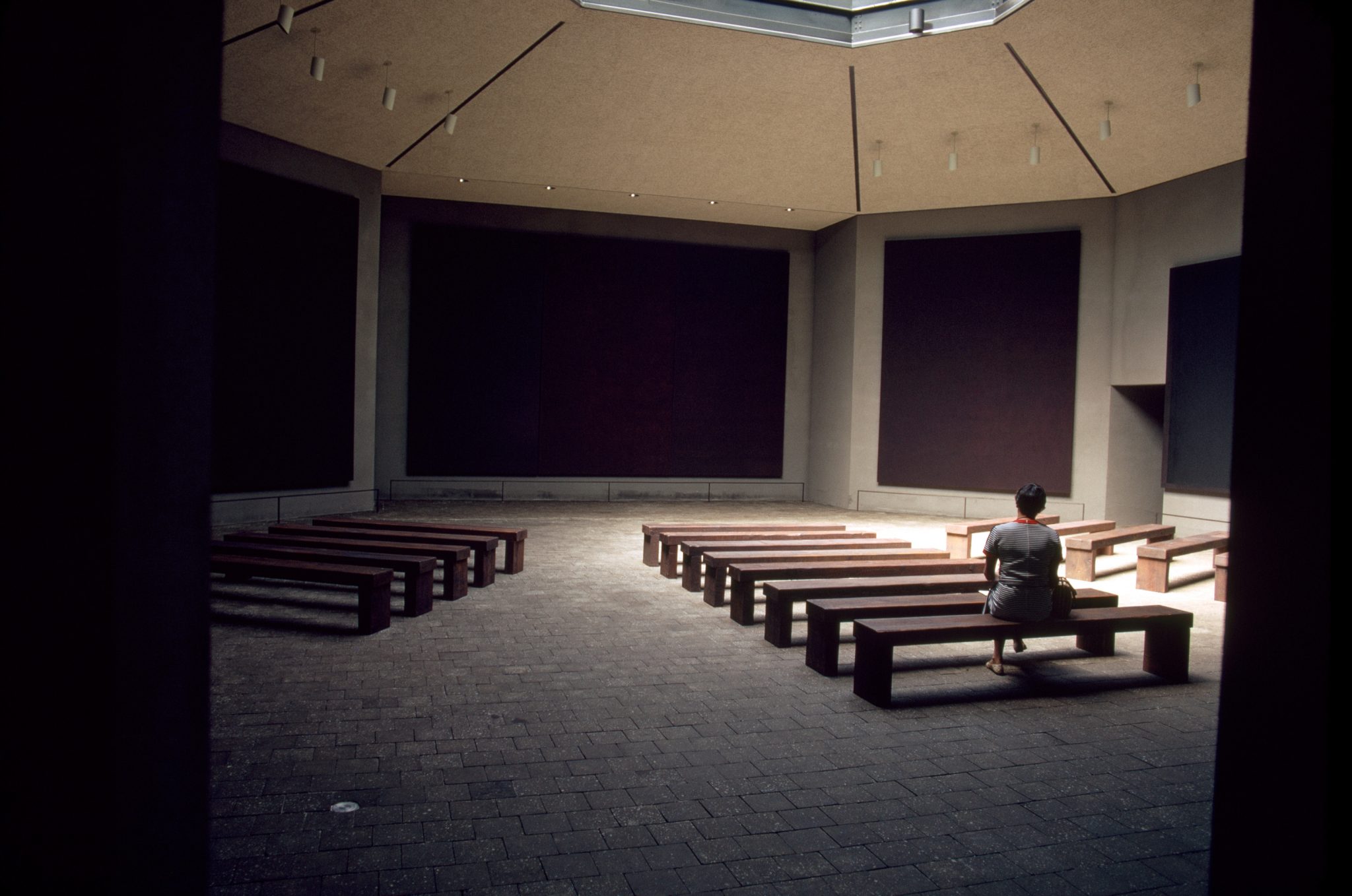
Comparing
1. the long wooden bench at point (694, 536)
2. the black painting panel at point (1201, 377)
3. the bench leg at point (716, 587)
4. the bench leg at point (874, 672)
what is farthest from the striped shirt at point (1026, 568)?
the black painting panel at point (1201, 377)

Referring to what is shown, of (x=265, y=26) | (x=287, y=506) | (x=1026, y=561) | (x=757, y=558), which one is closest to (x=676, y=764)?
(x=1026, y=561)

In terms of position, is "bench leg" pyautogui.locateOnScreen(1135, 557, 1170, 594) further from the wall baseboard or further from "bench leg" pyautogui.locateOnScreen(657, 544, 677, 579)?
the wall baseboard

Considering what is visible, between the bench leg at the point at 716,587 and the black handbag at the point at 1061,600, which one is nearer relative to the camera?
the black handbag at the point at 1061,600

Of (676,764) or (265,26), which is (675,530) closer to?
(676,764)

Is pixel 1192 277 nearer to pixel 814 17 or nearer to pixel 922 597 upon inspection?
pixel 814 17

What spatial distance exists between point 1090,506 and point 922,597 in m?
9.31

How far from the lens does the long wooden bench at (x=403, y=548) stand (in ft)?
23.3

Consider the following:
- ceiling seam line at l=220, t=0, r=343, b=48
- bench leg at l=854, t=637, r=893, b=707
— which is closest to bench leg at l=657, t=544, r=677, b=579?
bench leg at l=854, t=637, r=893, b=707

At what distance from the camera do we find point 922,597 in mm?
5883

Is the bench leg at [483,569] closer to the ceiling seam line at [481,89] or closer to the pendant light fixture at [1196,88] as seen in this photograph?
the ceiling seam line at [481,89]

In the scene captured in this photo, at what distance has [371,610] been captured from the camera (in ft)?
19.5

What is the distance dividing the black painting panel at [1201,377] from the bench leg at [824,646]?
28.8ft

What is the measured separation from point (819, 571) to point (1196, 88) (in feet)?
23.0

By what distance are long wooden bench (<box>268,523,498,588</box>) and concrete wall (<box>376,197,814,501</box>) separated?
6.43m
